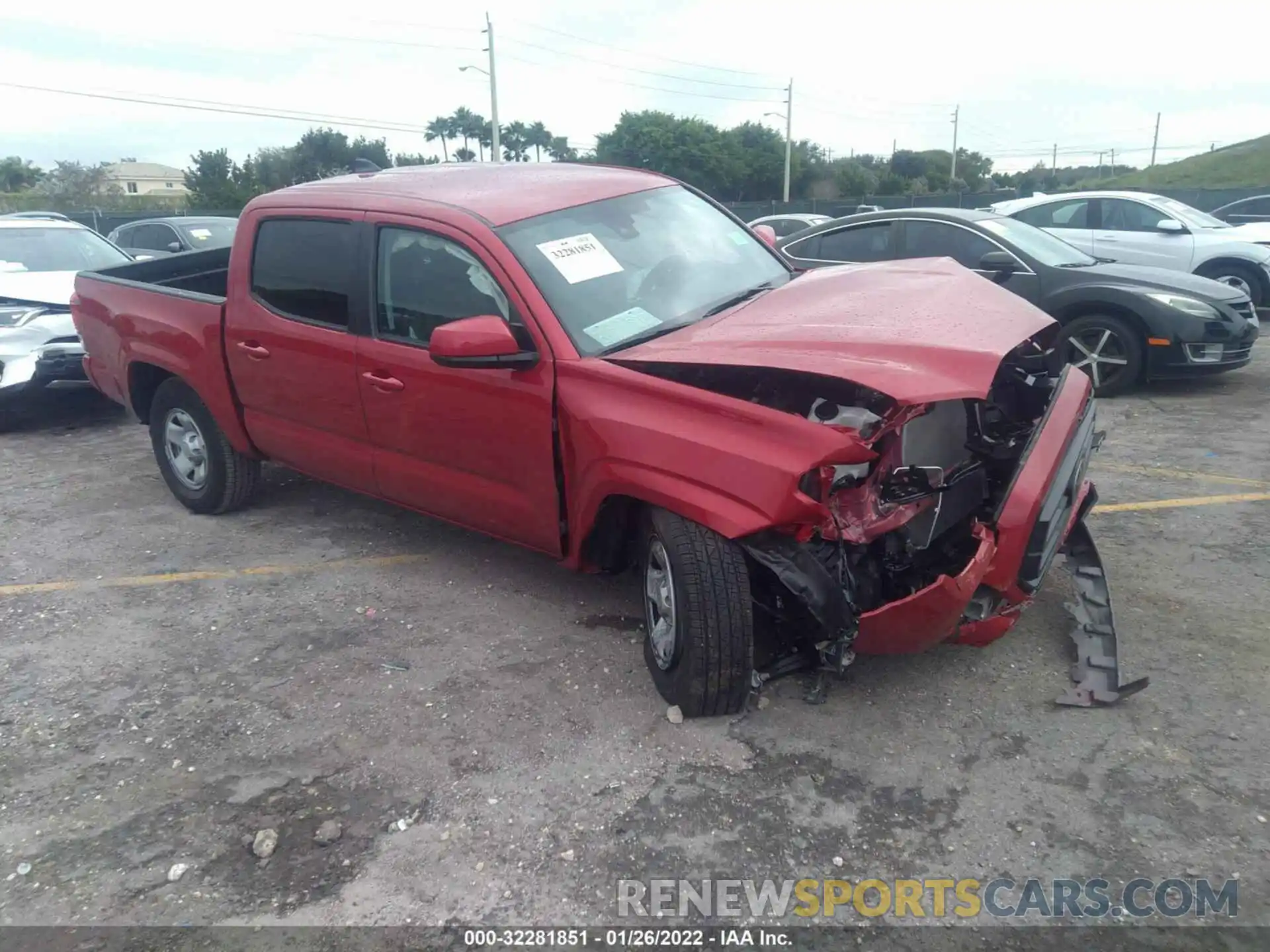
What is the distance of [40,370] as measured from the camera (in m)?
7.74

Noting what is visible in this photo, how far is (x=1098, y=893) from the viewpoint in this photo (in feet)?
8.71

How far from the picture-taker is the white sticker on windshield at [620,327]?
380 centimetres

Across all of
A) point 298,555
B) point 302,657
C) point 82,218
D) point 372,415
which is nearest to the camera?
point 302,657

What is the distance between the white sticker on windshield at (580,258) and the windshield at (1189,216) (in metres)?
9.49

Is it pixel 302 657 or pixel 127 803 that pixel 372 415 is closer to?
pixel 302 657

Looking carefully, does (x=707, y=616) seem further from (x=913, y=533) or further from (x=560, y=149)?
(x=560, y=149)

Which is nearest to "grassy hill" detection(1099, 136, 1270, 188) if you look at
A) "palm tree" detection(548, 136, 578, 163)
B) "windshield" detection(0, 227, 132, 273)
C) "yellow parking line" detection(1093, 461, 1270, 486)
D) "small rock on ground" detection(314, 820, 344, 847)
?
"palm tree" detection(548, 136, 578, 163)

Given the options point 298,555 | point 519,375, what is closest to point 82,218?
point 298,555

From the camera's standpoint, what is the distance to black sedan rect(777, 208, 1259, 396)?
7527 millimetres

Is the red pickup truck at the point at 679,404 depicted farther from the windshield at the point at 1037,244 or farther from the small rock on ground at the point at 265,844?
the windshield at the point at 1037,244

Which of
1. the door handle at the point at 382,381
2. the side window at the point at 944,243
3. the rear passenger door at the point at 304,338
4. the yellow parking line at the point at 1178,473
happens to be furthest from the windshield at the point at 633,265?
the side window at the point at 944,243

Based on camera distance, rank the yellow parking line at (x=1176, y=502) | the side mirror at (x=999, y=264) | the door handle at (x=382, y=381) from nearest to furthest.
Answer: the door handle at (x=382, y=381) < the yellow parking line at (x=1176, y=502) < the side mirror at (x=999, y=264)

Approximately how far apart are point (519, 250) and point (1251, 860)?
3182 mm

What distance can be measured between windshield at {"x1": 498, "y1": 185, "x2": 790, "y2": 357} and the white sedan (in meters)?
7.45
